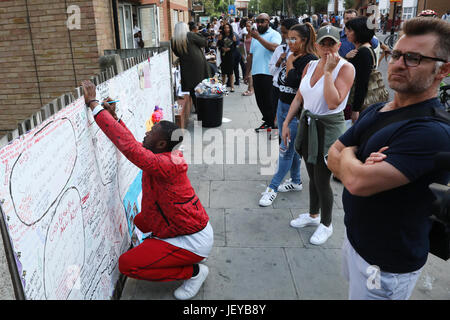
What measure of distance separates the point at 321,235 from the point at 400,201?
6.80 feet

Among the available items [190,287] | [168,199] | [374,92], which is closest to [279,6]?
[374,92]

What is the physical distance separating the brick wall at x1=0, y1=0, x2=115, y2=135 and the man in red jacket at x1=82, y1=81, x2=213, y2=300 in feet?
12.5

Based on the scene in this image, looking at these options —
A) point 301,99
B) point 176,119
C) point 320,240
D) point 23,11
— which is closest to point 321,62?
point 301,99

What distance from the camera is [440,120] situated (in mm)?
1562

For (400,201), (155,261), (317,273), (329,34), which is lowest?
(317,273)

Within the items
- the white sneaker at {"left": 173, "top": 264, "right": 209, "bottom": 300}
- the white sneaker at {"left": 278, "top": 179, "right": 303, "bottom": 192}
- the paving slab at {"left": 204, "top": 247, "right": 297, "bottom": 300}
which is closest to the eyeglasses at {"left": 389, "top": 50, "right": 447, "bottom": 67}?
the paving slab at {"left": 204, "top": 247, "right": 297, "bottom": 300}

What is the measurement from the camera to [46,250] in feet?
5.77

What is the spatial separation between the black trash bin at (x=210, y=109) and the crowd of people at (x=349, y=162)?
89.6 inches

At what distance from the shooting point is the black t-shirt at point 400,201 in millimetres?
1548

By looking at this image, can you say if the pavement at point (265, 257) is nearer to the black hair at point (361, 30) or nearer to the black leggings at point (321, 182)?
the black leggings at point (321, 182)

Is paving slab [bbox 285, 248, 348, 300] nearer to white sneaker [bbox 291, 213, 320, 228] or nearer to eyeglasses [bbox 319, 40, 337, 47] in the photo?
white sneaker [bbox 291, 213, 320, 228]

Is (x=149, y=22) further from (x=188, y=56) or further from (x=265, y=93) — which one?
(x=265, y=93)

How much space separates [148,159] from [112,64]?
1.03 m
